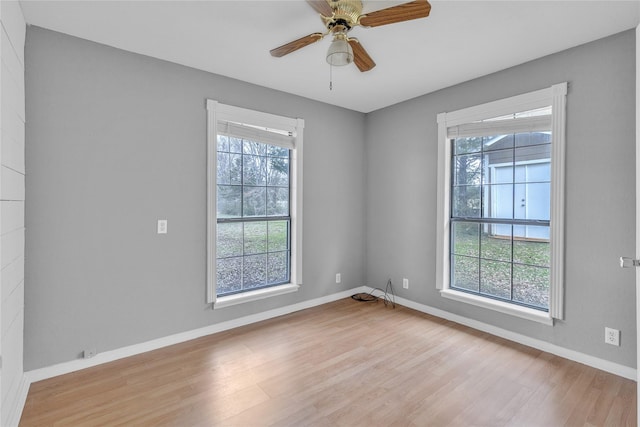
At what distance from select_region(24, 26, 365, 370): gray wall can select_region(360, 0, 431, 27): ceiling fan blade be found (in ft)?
5.75

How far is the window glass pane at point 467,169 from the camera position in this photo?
3215mm

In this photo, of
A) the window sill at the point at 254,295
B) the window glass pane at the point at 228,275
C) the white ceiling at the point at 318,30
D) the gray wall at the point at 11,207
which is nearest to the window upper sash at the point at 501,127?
the white ceiling at the point at 318,30

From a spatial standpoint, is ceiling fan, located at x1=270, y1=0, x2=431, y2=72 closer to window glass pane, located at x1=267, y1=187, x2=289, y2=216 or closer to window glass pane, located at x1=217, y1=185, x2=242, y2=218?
window glass pane, located at x1=217, y1=185, x2=242, y2=218

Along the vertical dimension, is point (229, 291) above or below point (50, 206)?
below

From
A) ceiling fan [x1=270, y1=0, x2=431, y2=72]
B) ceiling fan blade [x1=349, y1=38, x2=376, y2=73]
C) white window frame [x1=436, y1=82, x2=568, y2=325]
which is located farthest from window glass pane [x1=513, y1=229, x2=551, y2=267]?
ceiling fan [x1=270, y1=0, x2=431, y2=72]

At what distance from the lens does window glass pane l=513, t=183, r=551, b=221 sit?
2.73m

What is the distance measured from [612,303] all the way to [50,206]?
162 inches

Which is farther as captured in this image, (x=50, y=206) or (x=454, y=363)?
(x=454, y=363)

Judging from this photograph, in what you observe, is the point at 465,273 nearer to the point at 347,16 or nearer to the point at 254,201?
the point at 254,201

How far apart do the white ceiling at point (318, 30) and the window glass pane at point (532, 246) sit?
4.83 feet

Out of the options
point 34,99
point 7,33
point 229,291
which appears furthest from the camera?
point 229,291

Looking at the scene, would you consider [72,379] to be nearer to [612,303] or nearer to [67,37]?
[67,37]

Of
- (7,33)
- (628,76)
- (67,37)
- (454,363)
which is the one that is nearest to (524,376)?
(454,363)

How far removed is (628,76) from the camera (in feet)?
7.36
